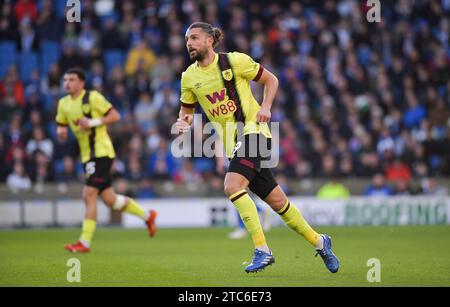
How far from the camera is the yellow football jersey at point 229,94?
955 cm

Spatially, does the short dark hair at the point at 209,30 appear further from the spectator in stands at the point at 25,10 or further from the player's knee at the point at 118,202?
the spectator in stands at the point at 25,10

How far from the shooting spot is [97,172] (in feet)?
43.9

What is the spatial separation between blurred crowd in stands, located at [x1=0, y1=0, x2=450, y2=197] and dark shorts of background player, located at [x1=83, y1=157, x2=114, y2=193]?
24.9 ft

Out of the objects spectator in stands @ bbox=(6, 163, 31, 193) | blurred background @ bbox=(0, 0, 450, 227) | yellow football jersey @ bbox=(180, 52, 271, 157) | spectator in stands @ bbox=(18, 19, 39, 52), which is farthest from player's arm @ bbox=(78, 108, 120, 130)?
spectator in stands @ bbox=(18, 19, 39, 52)

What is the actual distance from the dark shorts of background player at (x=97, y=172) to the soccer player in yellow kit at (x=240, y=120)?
12.7 feet

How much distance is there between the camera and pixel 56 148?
2159 centimetres

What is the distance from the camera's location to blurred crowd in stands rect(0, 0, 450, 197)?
21.8 meters

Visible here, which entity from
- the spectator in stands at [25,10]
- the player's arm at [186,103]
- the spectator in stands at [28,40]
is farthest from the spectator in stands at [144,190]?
the player's arm at [186,103]

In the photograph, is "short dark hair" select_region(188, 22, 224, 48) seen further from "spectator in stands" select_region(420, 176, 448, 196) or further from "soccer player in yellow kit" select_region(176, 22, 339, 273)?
"spectator in stands" select_region(420, 176, 448, 196)

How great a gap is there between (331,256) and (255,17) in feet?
57.1

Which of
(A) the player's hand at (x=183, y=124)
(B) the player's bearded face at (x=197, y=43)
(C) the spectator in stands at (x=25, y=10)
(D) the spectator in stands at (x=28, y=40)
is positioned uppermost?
(C) the spectator in stands at (x=25, y=10)

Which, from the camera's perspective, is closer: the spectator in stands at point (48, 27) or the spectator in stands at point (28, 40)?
the spectator in stands at point (28, 40)

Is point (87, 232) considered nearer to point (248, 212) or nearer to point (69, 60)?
point (248, 212)
